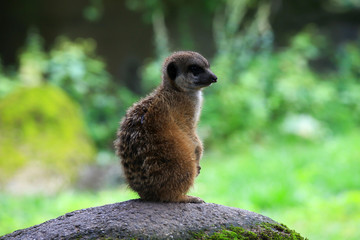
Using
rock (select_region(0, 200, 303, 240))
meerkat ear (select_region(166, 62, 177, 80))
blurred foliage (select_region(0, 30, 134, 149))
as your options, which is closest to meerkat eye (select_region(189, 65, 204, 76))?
meerkat ear (select_region(166, 62, 177, 80))

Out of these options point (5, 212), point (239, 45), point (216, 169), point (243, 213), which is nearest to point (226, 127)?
point (216, 169)

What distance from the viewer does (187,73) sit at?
3.54 m

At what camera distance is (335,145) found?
8.54 meters

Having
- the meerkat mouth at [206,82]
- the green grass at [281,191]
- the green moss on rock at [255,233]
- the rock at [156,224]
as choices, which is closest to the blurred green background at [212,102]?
the green grass at [281,191]

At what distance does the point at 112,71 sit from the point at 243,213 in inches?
453

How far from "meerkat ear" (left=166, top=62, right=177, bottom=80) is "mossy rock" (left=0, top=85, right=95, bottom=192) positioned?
4.93 metres

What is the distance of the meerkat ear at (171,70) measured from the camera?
3557 mm

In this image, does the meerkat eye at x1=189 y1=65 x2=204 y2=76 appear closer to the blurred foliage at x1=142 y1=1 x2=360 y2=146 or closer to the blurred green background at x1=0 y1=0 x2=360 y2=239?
the blurred green background at x1=0 y1=0 x2=360 y2=239

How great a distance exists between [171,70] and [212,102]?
699cm

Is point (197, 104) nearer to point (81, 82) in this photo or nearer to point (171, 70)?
point (171, 70)

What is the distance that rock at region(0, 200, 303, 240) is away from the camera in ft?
9.48

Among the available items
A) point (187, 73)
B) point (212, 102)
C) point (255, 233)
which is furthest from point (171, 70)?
point (212, 102)

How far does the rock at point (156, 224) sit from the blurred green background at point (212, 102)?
2.70 metres

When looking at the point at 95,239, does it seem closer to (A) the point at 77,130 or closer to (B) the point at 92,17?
(A) the point at 77,130
